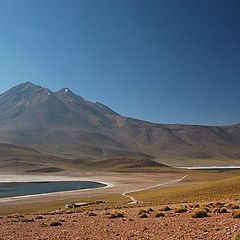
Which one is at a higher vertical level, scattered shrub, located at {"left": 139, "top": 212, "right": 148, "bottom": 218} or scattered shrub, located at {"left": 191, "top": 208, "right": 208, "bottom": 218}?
scattered shrub, located at {"left": 191, "top": 208, "right": 208, "bottom": 218}

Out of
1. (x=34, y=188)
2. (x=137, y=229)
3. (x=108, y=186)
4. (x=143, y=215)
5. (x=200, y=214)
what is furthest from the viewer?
(x=34, y=188)

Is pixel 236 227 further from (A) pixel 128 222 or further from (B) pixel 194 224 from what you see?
(A) pixel 128 222

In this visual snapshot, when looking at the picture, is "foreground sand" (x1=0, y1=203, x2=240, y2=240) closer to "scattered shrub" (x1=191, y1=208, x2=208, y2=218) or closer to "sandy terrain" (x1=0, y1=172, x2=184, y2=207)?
"scattered shrub" (x1=191, y1=208, x2=208, y2=218)

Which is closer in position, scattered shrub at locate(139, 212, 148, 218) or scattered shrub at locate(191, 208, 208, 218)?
scattered shrub at locate(191, 208, 208, 218)

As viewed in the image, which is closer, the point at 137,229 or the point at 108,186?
the point at 137,229

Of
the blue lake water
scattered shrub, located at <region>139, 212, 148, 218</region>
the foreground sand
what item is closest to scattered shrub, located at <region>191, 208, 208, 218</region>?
the foreground sand

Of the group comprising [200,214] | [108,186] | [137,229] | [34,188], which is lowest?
[108,186]

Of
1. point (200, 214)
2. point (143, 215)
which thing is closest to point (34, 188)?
point (143, 215)

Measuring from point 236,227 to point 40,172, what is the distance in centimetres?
18416

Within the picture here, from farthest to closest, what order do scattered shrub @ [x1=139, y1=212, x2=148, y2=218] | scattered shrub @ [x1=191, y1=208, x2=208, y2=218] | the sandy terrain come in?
the sandy terrain, scattered shrub @ [x1=139, y1=212, x2=148, y2=218], scattered shrub @ [x1=191, y1=208, x2=208, y2=218]

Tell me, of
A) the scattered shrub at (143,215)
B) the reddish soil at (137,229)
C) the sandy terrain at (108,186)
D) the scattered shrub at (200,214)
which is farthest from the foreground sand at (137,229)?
the sandy terrain at (108,186)

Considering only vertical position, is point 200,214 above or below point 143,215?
above

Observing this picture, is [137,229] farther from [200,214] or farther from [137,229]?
[200,214]

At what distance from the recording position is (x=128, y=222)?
973 inches
